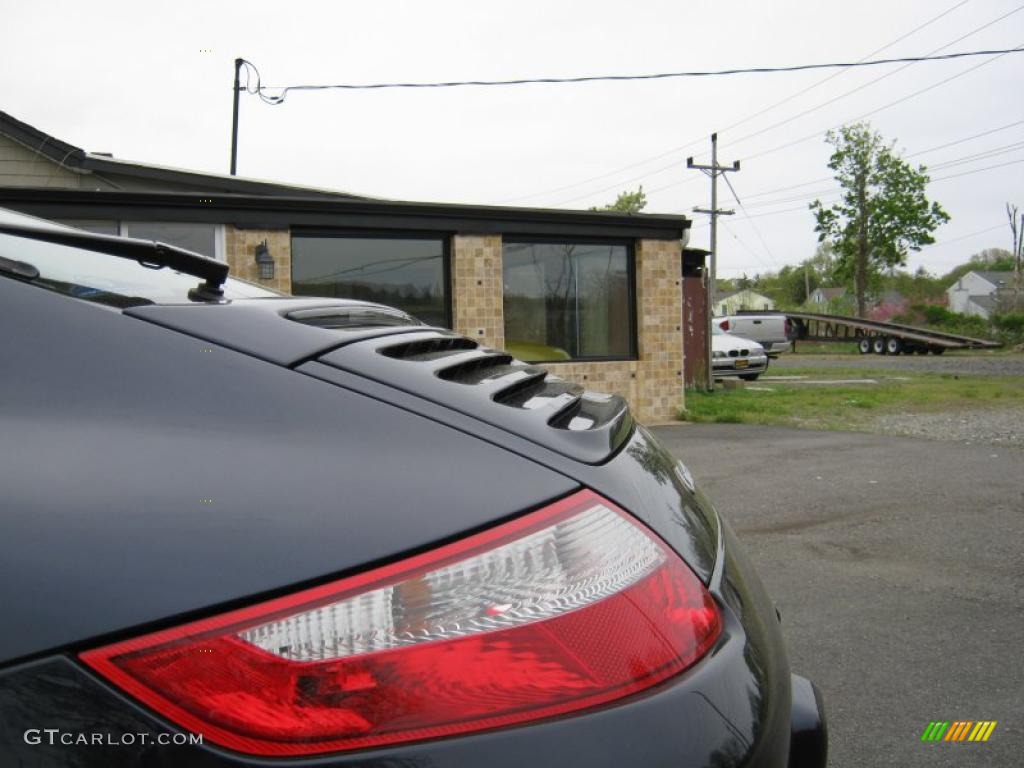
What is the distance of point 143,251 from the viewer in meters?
1.32

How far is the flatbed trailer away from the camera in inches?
1425

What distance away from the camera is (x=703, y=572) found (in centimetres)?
117

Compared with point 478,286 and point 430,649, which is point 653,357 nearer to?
point 478,286

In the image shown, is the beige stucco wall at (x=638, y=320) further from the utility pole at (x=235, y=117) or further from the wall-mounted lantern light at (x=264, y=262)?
the utility pole at (x=235, y=117)

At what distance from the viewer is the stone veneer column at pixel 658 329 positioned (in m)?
12.6

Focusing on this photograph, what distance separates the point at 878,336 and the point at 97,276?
41131 millimetres

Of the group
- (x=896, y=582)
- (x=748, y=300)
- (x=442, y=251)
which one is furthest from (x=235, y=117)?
(x=748, y=300)

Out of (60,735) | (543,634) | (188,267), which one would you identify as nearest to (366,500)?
(543,634)

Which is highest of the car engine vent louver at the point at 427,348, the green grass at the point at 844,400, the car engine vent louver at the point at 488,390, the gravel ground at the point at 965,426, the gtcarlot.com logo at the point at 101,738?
the car engine vent louver at the point at 427,348

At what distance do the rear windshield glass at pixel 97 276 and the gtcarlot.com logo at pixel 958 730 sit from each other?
2638 millimetres

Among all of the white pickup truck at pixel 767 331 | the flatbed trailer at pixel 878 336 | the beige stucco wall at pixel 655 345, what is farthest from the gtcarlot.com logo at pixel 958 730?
the flatbed trailer at pixel 878 336

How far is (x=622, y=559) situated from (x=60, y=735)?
2.02 ft

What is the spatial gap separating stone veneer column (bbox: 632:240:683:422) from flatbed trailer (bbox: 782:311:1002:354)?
2635 cm

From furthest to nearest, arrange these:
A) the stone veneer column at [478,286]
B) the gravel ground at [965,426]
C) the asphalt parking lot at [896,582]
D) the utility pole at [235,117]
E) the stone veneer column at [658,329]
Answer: the utility pole at [235,117]
the stone veneer column at [658,329]
the stone veneer column at [478,286]
the gravel ground at [965,426]
the asphalt parking lot at [896,582]
